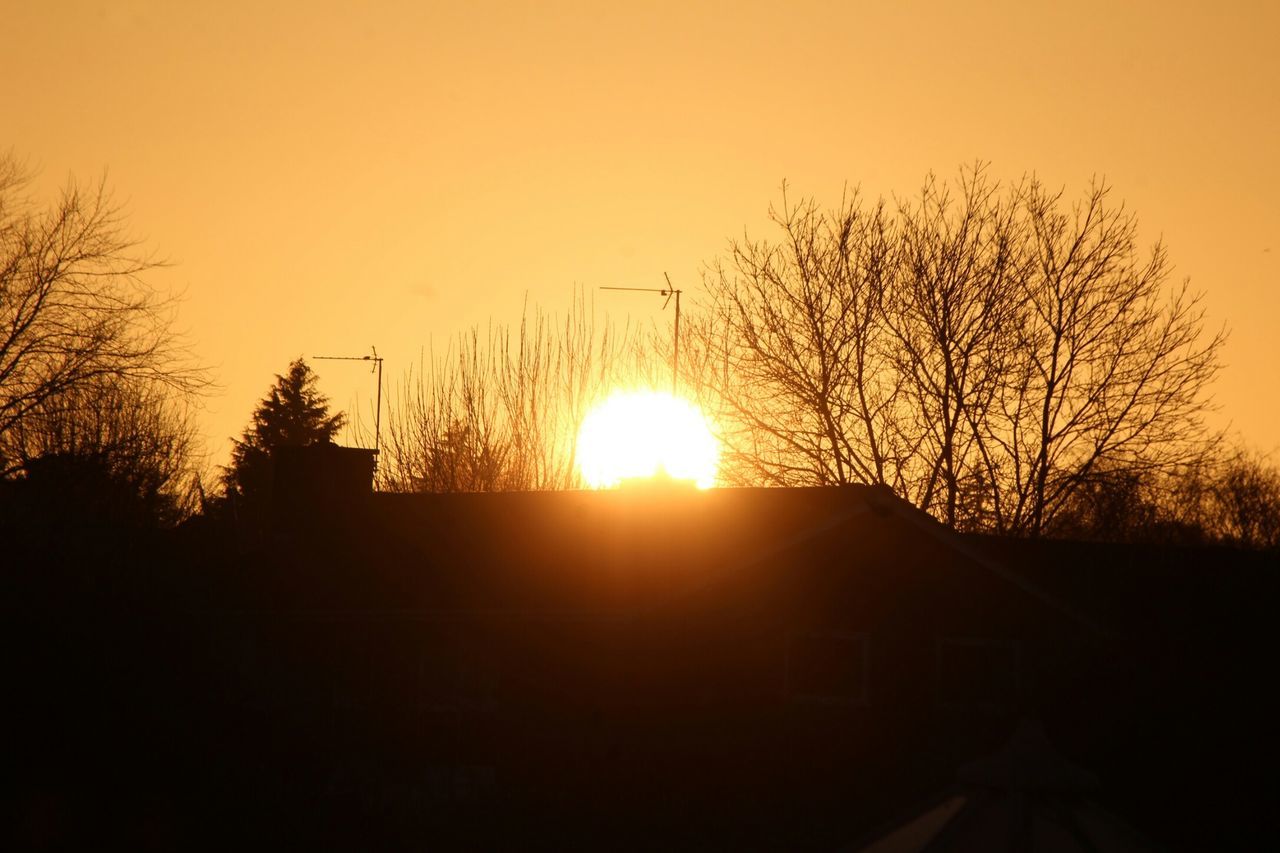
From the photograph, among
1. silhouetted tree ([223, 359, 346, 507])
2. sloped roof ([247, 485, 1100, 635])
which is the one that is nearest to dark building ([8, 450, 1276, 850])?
sloped roof ([247, 485, 1100, 635])

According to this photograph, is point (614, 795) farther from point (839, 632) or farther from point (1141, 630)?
point (1141, 630)

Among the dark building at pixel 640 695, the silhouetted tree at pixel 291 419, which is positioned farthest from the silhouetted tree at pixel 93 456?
the silhouetted tree at pixel 291 419

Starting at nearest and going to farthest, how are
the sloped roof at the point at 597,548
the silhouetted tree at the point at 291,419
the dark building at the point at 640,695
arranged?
the dark building at the point at 640,695, the sloped roof at the point at 597,548, the silhouetted tree at the point at 291,419

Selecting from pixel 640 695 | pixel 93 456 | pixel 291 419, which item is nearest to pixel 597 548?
pixel 640 695

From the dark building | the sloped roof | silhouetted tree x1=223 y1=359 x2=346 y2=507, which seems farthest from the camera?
silhouetted tree x1=223 y1=359 x2=346 y2=507

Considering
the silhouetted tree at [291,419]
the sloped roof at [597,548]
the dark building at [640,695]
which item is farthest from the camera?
the silhouetted tree at [291,419]

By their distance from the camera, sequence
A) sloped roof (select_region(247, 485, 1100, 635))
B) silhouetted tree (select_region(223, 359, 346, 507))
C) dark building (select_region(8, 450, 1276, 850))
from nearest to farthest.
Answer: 1. dark building (select_region(8, 450, 1276, 850))
2. sloped roof (select_region(247, 485, 1100, 635))
3. silhouetted tree (select_region(223, 359, 346, 507))

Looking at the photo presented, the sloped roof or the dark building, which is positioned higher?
the sloped roof

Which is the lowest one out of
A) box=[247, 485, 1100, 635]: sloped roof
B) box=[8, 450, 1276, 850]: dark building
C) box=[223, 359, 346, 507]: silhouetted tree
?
box=[8, 450, 1276, 850]: dark building

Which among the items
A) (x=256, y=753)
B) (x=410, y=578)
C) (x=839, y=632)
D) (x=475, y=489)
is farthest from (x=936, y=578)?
(x=475, y=489)

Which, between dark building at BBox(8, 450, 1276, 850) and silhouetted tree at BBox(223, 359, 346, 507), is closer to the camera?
dark building at BBox(8, 450, 1276, 850)

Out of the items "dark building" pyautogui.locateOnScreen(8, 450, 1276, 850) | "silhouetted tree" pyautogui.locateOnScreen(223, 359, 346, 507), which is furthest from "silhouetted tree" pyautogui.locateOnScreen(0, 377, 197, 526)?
"silhouetted tree" pyautogui.locateOnScreen(223, 359, 346, 507)

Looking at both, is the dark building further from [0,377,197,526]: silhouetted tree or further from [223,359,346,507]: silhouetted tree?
[223,359,346,507]: silhouetted tree

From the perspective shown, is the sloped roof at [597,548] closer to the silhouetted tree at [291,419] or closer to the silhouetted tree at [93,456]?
the silhouetted tree at [93,456]
